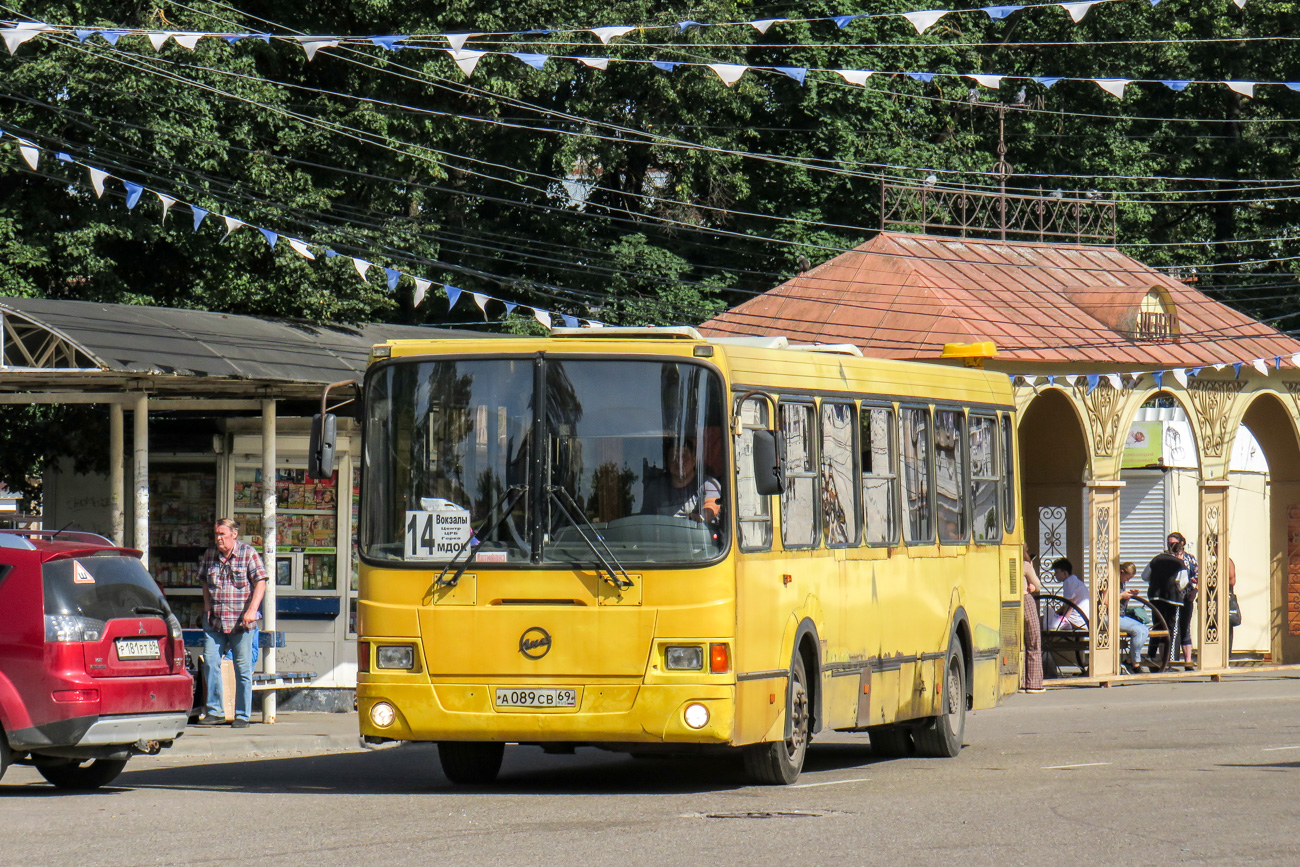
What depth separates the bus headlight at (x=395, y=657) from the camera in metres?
12.1

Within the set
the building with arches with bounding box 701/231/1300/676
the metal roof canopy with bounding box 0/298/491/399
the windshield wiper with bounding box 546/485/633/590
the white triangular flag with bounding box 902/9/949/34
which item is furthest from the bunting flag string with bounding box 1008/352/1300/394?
the windshield wiper with bounding box 546/485/633/590

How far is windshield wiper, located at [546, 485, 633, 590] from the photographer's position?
38.9 feet

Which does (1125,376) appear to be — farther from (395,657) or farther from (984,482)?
(395,657)

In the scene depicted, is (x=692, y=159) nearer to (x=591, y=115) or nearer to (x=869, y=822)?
(x=591, y=115)

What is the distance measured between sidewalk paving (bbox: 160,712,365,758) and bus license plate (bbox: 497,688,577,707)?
503cm

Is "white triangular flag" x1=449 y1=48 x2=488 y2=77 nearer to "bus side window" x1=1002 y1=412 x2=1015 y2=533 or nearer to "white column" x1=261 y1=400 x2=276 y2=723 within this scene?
"white column" x1=261 y1=400 x2=276 y2=723

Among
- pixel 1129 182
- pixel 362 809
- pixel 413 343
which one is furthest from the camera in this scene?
pixel 1129 182

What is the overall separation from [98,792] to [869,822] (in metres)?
5.08

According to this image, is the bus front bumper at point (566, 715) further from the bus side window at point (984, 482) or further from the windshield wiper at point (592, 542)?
the bus side window at point (984, 482)

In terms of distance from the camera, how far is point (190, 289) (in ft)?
100.0

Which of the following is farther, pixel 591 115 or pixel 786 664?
pixel 591 115

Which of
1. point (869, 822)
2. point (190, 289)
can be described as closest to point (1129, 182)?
point (190, 289)

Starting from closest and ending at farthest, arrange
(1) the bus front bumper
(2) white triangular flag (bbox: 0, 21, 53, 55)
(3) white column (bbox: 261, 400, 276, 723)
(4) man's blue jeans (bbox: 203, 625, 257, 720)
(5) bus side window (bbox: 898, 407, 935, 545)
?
1. (1) the bus front bumper
2. (5) bus side window (bbox: 898, 407, 935, 545)
3. (2) white triangular flag (bbox: 0, 21, 53, 55)
4. (4) man's blue jeans (bbox: 203, 625, 257, 720)
5. (3) white column (bbox: 261, 400, 276, 723)

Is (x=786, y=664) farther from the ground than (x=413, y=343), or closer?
closer
